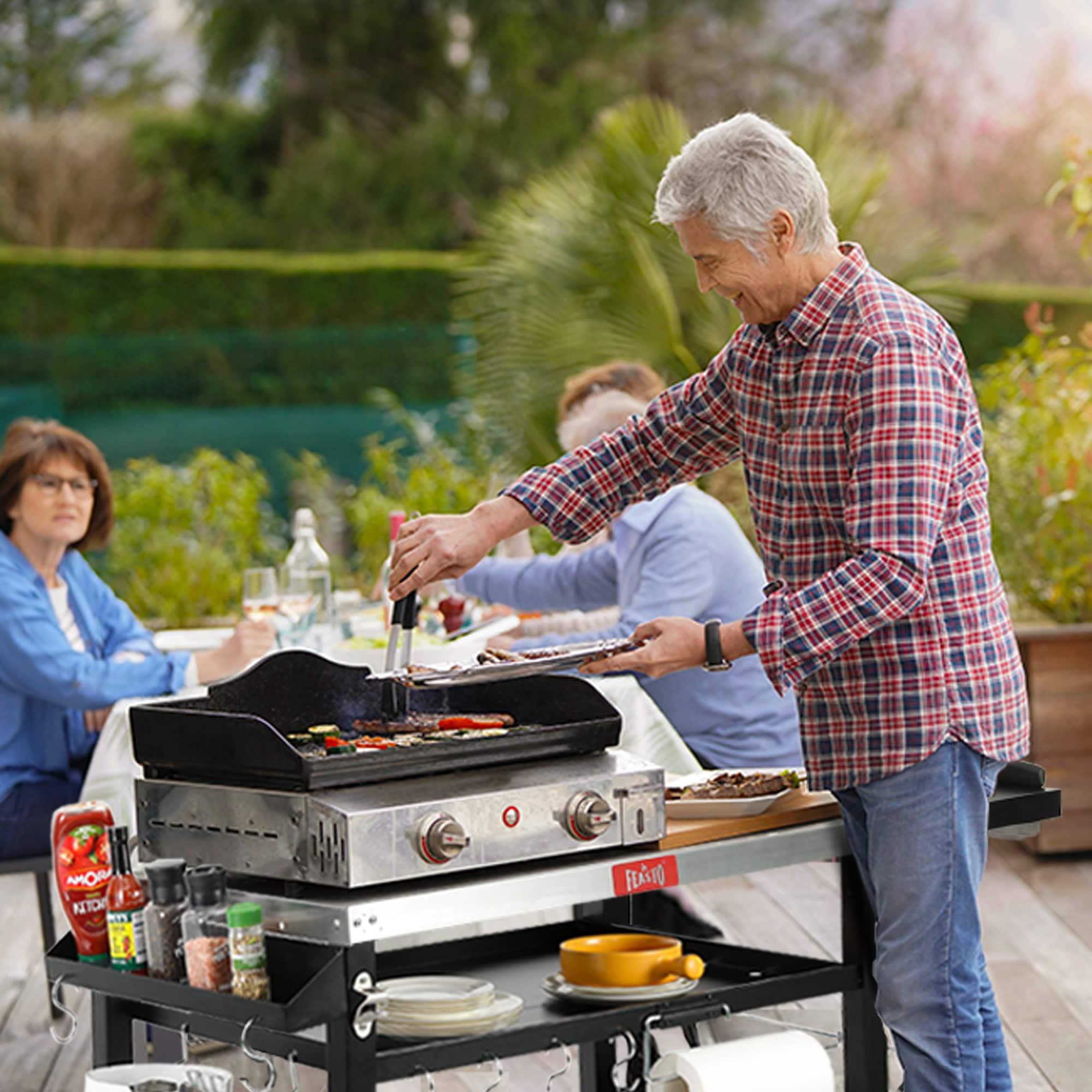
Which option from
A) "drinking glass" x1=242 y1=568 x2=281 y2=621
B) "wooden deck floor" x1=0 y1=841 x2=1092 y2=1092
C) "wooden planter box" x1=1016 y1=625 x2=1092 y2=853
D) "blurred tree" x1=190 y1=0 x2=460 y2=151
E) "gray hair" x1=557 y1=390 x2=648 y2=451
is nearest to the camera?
"wooden deck floor" x1=0 y1=841 x2=1092 y2=1092

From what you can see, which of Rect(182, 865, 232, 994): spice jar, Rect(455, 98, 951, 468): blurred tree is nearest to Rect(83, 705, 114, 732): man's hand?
Rect(182, 865, 232, 994): spice jar

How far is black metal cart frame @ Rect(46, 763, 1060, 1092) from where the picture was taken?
6.40 ft

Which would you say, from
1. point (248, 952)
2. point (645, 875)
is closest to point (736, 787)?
point (645, 875)

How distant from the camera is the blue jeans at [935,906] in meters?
2.09

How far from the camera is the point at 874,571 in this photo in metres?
1.96


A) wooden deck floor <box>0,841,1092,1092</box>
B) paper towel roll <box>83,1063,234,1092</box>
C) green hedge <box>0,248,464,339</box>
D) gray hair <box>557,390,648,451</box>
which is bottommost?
wooden deck floor <box>0,841,1092,1092</box>

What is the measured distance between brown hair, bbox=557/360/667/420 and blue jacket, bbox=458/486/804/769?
0.41m

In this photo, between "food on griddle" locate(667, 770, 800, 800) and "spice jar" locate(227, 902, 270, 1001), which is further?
"food on griddle" locate(667, 770, 800, 800)

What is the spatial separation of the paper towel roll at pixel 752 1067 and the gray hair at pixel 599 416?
1.77 meters

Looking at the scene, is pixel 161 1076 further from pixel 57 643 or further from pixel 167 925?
pixel 57 643

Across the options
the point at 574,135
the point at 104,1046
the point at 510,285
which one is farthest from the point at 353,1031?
the point at 574,135

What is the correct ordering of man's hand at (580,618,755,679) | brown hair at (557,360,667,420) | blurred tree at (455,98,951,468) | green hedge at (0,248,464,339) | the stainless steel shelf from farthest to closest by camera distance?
green hedge at (0,248,464,339) < blurred tree at (455,98,951,468) < brown hair at (557,360,667,420) < man's hand at (580,618,755,679) < the stainless steel shelf

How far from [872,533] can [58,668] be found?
6.47 feet

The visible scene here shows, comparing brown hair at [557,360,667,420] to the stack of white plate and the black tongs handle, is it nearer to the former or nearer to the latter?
the black tongs handle
